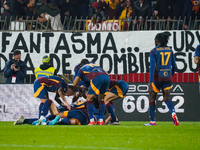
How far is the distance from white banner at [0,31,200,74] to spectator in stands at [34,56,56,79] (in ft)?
3.27

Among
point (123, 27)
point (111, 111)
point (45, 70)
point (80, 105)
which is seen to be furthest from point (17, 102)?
point (111, 111)

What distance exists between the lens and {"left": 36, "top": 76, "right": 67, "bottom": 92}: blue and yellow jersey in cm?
1401

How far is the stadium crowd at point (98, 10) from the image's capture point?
17797 millimetres

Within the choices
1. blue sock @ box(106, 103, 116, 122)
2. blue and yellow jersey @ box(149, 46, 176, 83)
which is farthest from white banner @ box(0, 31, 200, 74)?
blue and yellow jersey @ box(149, 46, 176, 83)

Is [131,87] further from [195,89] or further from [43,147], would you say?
[43,147]

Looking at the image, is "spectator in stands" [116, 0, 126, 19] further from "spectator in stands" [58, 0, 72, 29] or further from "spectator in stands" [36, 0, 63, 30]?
"spectator in stands" [36, 0, 63, 30]

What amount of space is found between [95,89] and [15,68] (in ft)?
13.5

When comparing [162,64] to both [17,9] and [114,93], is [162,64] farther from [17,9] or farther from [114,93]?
[17,9]

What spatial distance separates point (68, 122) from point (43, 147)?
5815 mm

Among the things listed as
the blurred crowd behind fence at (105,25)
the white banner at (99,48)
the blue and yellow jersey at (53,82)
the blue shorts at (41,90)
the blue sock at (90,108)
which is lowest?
the blue sock at (90,108)

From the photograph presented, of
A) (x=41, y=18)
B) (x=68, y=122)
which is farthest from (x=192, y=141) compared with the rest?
(x=41, y=18)

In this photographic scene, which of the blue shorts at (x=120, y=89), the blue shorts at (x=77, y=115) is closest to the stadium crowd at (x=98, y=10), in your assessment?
the blue shorts at (x=120, y=89)

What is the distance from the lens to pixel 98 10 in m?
18.7

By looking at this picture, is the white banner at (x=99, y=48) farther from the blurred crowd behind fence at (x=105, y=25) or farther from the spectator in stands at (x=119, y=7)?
the spectator in stands at (x=119, y=7)
